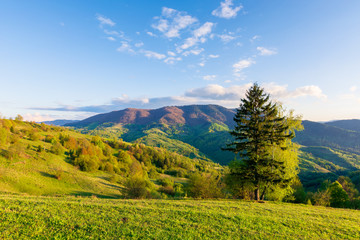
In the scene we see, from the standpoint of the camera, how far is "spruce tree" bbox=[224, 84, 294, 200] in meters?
28.5

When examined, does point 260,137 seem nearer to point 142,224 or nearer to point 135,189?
point 142,224

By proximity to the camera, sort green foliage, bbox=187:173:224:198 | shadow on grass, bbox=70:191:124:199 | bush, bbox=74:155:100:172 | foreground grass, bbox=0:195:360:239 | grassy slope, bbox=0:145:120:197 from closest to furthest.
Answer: foreground grass, bbox=0:195:360:239, grassy slope, bbox=0:145:120:197, shadow on grass, bbox=70:191:124:199, green foliage, bbox=187:173:224:198, bush, bbox=74:155:100:172

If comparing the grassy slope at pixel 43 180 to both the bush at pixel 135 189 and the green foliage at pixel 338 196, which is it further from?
the green foliage at pixel 338 196

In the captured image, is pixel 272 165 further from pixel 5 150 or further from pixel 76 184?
pixel 5 150

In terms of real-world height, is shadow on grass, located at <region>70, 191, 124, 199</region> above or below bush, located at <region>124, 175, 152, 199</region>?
below

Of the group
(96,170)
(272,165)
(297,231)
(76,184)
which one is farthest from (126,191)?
(297,231)

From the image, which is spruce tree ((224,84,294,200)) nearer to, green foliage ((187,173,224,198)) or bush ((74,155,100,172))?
green foliage ((187,173,224,198))

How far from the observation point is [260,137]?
1136 inches

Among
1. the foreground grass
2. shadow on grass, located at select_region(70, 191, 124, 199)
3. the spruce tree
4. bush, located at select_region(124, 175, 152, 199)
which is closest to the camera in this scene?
the foreground grass

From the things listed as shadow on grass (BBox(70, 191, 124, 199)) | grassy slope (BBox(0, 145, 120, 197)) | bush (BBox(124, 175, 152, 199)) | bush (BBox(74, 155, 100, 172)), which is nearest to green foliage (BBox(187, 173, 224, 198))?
bush (BBox(124, 175, 152, 199))

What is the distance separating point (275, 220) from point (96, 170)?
Result: 206 feet

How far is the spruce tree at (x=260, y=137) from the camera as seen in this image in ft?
93.4

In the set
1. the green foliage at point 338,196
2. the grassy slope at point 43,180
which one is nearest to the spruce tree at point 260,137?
the grassy slope at point 43,180

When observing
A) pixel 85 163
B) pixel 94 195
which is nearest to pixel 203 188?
pixel 94 195
